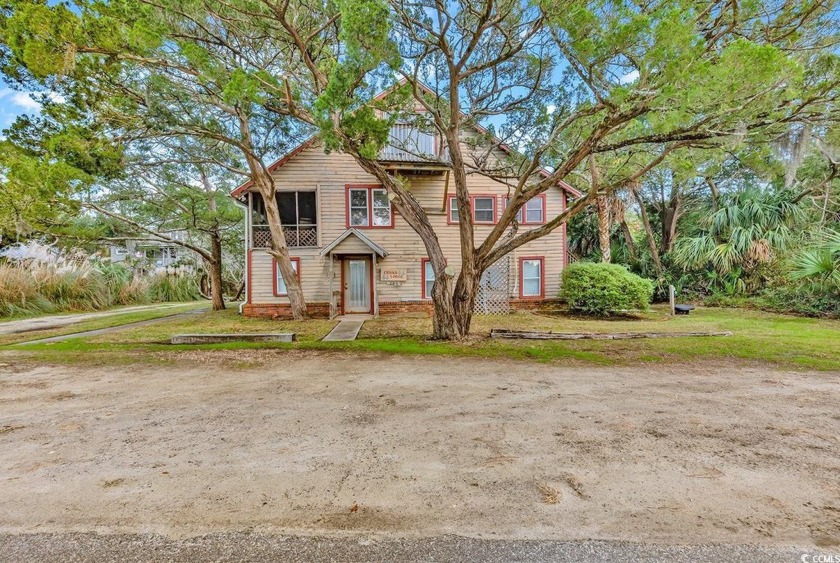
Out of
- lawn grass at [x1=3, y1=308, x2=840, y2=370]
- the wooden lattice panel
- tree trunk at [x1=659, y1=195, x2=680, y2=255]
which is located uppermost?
tree trunk at [x1=659, y1=195, x2=680, y2=255]

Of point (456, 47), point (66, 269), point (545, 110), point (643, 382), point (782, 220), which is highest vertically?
point (456, 47)

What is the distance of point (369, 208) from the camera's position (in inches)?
559

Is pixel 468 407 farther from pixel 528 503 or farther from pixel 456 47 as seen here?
pixel 456 47

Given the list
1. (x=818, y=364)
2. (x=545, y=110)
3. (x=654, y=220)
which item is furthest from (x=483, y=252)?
(x=654, y=220)

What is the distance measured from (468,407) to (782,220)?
16.6 meters

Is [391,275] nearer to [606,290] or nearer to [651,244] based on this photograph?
[606,290]

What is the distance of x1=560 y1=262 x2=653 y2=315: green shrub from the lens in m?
Answer: 12.9

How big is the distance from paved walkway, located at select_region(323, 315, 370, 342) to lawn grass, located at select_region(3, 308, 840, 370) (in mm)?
254

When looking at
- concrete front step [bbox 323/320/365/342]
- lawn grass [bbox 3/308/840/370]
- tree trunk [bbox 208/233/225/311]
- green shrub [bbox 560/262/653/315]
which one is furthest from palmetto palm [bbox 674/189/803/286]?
tree trunk [bbox 208/233/225/311]

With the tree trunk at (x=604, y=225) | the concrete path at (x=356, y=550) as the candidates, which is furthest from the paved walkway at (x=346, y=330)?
the tree trunk at (x=604, y=225)

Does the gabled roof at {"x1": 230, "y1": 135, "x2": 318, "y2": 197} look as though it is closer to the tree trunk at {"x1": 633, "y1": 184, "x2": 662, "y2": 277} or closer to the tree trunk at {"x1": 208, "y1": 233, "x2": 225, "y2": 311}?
the tree trunk at {"x1": 208, "y1": 233, "x2": 225, "y2": 311}

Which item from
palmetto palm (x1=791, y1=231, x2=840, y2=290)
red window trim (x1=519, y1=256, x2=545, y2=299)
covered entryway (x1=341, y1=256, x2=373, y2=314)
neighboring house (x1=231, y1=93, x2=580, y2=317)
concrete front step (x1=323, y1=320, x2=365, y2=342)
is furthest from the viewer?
red window trim (x1=519, y1=256, x2=545, y2=299)

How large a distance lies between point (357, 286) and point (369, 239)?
1.92 metres

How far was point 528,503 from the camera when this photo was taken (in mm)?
2246
